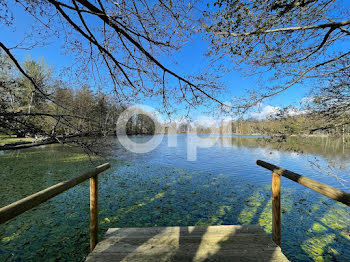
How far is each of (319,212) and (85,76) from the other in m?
6.42

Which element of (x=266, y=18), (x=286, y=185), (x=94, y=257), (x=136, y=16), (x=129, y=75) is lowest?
(x=286, y=185)

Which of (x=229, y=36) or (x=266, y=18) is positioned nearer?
(x=266, y=18)

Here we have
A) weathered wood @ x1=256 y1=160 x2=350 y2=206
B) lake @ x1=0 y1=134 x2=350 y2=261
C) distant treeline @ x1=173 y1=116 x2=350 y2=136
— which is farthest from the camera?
distant treeline @ x1=173 y1=116 x2=350 y2=136

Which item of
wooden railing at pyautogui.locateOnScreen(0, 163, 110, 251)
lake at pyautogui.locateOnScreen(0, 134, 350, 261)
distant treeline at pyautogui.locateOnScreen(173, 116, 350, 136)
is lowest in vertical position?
lake at pyautogui.locateOnScreen(0, 134, 350, 261)

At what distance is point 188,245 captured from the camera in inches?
74.2

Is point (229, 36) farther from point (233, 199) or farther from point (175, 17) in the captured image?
point (233, 199)

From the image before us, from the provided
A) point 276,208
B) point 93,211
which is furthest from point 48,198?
point 276,208

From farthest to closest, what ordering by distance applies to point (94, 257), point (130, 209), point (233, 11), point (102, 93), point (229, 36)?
point (130, 209), point (102, 93), point (229, 36), point (233, 11), point (94, 257)

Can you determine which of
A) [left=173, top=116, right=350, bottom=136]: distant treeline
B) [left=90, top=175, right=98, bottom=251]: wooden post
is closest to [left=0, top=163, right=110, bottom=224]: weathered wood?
[left=90, top=175, right=98, bottom=251]: wooden post

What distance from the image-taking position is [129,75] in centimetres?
334

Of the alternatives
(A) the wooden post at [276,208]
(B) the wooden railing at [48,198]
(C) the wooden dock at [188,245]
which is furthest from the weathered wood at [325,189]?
(B) the wooden railing at [48,198]

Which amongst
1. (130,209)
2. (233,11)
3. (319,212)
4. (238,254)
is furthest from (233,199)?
(233,11)

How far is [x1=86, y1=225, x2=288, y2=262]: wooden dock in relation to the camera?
1.69m

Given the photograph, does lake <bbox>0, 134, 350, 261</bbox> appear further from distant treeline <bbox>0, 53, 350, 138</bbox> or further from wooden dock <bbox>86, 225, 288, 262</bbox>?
wooden dock <bbox>86, 225, 288, 262</bbox>
